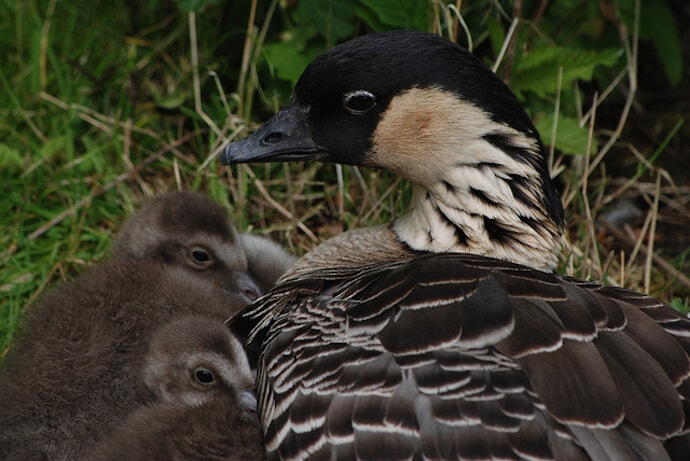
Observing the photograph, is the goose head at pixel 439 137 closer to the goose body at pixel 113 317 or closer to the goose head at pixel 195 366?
the goose body at pixel 113 317

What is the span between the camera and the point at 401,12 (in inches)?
195

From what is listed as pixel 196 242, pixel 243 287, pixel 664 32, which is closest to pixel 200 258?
pixel 196 242

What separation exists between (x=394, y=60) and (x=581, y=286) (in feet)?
3.38

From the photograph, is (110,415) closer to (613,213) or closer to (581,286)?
(581,286)

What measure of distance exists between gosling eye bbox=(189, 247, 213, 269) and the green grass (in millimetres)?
728

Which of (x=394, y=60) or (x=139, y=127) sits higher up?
(x=394, y=60)

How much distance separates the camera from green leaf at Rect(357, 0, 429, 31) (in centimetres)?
493

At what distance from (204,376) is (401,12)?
2.19 metres

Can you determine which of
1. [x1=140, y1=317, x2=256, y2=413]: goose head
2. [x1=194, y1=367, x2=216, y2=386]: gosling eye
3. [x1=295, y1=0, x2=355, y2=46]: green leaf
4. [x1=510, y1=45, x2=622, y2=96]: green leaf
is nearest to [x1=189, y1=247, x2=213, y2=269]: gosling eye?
[x1=140, y1=317, x2=256, y2=413]: goose head

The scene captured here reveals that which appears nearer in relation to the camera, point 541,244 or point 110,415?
point 110,415

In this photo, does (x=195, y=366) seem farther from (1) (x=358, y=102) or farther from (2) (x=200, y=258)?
(1) (x=358, y=102)

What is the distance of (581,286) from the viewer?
3.51 metres

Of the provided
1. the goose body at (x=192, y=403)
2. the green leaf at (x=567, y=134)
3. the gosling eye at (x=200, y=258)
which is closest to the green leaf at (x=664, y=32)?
the green leaf at (x=567, y=134)

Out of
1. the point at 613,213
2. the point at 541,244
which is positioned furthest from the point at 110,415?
the point at 613,213
